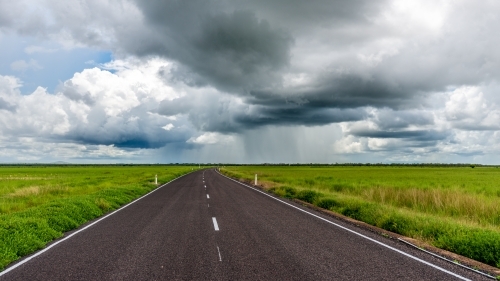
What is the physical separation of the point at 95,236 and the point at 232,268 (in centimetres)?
525

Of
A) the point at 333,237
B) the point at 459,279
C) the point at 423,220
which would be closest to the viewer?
the point at 459,279

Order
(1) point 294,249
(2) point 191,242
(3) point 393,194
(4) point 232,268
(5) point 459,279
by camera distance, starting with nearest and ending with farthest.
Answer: (5) point 459,279 < (4) point 232,268 < (1) point 294,249 < (2) point 191,242 < (3) point 393,194

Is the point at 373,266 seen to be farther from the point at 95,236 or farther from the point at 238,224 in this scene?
the point at 95,236

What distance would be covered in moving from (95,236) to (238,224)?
13.7 ft

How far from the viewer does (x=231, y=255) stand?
293 inches

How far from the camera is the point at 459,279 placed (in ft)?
20.0

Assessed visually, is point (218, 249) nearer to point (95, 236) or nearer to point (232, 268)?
point (232, 268)

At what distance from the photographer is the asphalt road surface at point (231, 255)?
20.4 feet

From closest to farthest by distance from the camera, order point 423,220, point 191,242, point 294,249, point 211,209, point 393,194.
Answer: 1. point 294,249
2. point 191,242
3. point 423,220
4. point 211,209
5. point 393,194

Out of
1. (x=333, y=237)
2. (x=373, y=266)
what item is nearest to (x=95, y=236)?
(x=333, y=237)

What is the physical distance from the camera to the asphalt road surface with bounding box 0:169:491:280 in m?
6.22

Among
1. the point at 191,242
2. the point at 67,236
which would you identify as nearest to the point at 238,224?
the point at 191,242

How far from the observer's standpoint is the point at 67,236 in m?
10.2

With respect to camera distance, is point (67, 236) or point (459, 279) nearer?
point (459, 279)
